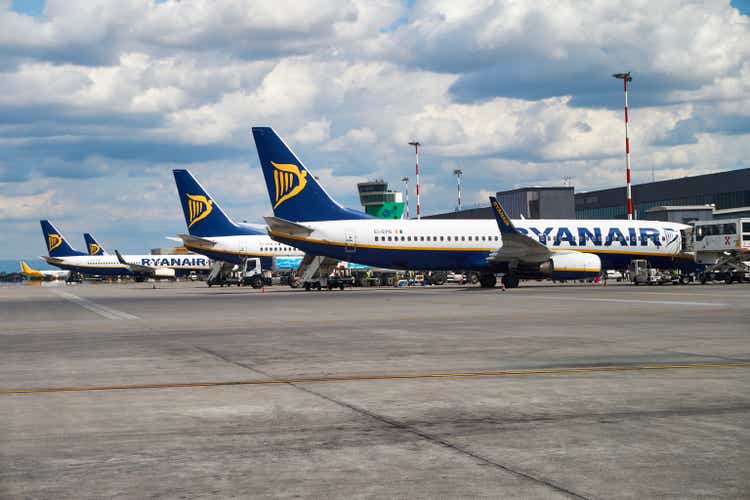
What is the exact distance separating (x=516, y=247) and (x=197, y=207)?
38521 millimetres

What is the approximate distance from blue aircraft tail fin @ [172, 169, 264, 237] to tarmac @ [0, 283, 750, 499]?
198ft

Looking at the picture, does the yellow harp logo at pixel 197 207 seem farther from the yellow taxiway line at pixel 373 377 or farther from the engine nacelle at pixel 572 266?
the yellow taxiway line at pixel 373 377

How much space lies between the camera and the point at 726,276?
60.2 m

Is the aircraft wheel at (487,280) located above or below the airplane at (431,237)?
below

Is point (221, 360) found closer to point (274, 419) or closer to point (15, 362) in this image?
point (15, 362)

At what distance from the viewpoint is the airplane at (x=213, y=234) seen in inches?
3191

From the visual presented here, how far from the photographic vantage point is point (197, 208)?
8125 cm

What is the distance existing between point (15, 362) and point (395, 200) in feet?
455

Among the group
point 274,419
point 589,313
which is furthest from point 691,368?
point 589,313

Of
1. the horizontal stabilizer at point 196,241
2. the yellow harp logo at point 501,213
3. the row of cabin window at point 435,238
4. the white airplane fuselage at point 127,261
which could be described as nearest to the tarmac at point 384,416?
the yellow harp logo at point 501,213

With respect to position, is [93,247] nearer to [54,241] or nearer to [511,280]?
[54,241]

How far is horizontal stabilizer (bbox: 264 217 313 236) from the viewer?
2117 inches

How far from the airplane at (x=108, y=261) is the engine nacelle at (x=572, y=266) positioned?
7742cm

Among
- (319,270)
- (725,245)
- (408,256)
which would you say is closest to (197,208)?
(319,270)
